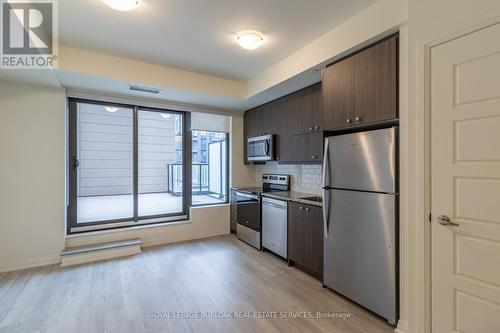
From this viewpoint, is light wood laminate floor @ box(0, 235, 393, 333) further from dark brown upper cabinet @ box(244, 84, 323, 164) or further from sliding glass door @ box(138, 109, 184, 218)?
dark brown upper cabinet @ box(244, 84, 323, 164)

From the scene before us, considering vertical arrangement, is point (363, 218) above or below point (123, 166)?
below

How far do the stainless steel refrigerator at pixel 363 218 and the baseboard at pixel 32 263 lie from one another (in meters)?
3.63

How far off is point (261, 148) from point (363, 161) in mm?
2268

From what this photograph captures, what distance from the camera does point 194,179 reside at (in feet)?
15.7

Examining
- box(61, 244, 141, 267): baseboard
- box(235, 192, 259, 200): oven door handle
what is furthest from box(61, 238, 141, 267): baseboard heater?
box(235, 192, 259, 200): oven door handle

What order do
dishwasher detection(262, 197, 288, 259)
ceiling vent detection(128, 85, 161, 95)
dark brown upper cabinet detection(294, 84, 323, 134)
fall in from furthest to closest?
1. ceiling vent detection(128, 85, 161, 95)
2. dishwasher detection(262, 197, 288, 259)
3. dark brown upper cabinet detection(294, 84, 323, 134)

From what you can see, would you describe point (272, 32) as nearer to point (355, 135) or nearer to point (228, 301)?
→ point (355, 135)

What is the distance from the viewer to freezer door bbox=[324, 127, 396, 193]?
2031 mm

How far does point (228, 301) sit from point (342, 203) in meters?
1.51

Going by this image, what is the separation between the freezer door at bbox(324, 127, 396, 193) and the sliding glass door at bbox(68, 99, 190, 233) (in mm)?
2971

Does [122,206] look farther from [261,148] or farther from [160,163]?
[261,148]
